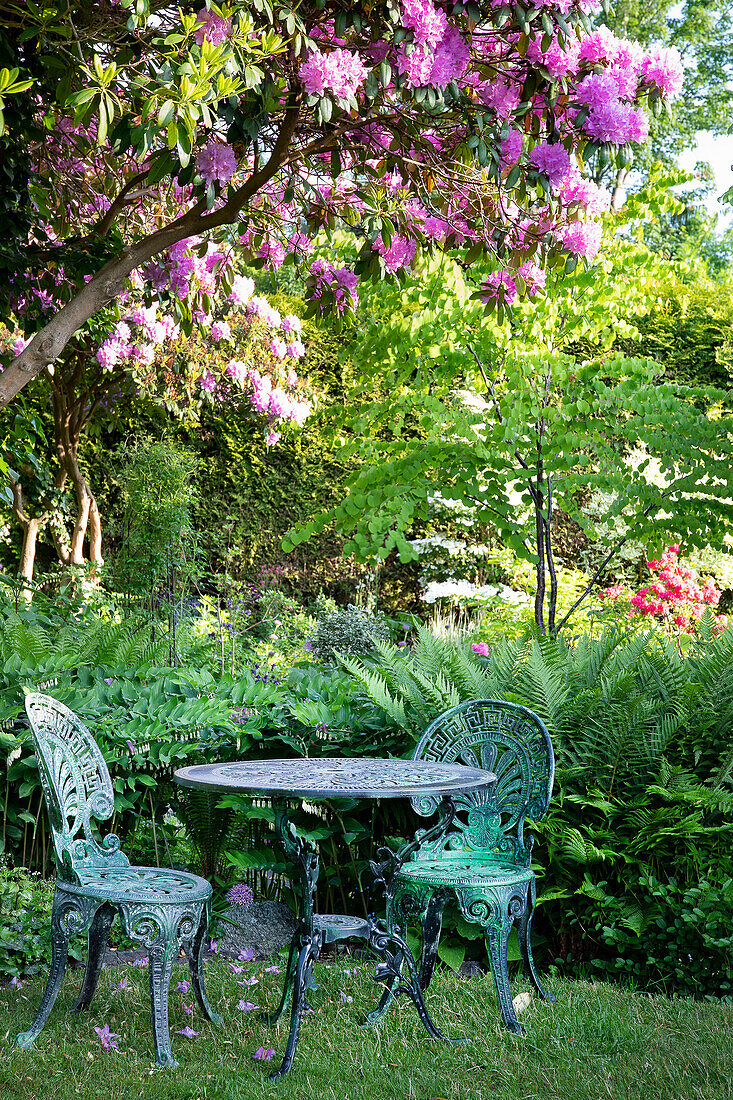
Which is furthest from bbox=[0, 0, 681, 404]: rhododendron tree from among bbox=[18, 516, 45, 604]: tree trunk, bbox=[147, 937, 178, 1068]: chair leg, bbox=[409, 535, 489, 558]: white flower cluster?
bbox=[409, 535, 489, 558]: white flower cluster

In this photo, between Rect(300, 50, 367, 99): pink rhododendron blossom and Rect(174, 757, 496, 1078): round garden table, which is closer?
Rect(174, 757, 496, 1078): round garden table

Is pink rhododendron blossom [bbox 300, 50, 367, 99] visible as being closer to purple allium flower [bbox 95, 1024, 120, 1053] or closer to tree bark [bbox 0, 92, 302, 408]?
tree bark [bbox 0, 92, 302, 408]

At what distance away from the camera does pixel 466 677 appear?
3693mm

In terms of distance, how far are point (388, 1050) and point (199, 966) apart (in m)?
0.60

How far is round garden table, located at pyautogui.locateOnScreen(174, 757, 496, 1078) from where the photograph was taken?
233cm

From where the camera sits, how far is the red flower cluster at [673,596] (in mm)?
7848

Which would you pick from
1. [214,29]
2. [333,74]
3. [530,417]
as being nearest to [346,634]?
[530,417]

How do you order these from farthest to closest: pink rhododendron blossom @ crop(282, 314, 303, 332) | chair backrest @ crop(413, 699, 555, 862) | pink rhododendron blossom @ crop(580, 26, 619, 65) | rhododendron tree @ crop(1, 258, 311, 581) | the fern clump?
1. pink rhododendron blossom @ crop(282, 314, 303, 332)
2. rhododendron tree @ crop(1, 258, 311, 581)
3. the fern clump
4. chair backrest @ crop(413, 699, 555, 862)
5. pink rhododendron blossom @ crop(580, 26, 619, 65)

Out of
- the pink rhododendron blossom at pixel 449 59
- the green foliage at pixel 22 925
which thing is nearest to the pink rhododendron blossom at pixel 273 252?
the pink rhododendron blossom at pixel 449 59

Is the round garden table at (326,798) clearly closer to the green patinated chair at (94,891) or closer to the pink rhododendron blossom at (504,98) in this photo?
the green patinated chair at (94,891)

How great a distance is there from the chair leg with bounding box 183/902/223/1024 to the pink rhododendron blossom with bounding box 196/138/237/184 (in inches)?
87.3

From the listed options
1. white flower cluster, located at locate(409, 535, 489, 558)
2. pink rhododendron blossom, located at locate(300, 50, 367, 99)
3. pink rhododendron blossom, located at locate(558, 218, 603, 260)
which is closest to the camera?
pink rhododendron blossom, located at locate(300, 50, 367, 99)

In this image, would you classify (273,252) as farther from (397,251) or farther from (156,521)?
(156,521)

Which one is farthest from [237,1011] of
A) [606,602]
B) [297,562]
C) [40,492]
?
[297,562]
